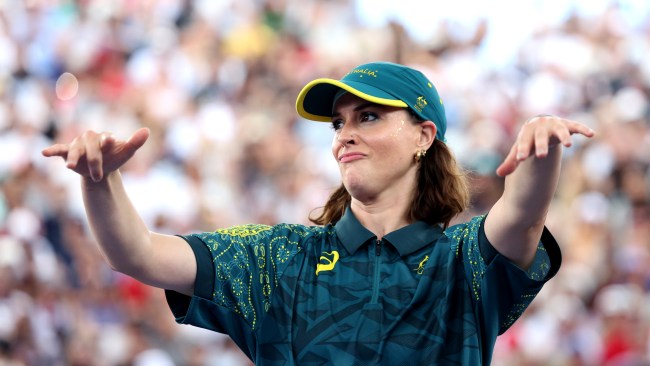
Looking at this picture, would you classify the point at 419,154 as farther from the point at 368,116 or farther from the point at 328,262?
the point at 328,262

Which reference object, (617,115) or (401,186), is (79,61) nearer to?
(617,115)

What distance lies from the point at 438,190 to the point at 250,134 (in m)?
5.20

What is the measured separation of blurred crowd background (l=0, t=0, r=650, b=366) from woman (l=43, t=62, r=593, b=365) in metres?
3.56

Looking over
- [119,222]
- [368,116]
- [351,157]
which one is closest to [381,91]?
[368,116]

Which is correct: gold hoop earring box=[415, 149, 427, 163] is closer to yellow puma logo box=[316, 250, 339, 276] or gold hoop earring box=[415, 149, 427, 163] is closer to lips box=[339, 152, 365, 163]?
lips box=[339, 152, 365, 163]

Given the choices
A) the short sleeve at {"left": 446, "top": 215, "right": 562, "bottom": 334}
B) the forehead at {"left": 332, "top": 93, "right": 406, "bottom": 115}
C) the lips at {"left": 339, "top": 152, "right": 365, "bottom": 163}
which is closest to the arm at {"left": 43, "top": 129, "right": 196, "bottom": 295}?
the lips at {"left": 339, "top": 152, "right": 365, "bottom": 163}

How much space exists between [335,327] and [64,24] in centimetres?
713

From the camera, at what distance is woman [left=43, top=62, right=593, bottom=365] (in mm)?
2582

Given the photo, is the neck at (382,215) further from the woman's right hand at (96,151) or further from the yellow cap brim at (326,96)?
the woman's right hand at (96,151)

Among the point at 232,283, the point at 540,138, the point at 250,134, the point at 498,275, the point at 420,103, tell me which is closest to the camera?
the point at 540,138

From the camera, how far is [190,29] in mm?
9281

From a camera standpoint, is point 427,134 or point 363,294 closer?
point 363,294

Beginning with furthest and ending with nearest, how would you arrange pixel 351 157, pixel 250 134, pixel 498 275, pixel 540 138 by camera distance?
pixel 250 134 < pixel 351 157 < pixel 498 275 < pixel 540 138

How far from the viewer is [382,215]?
9.88 ft
